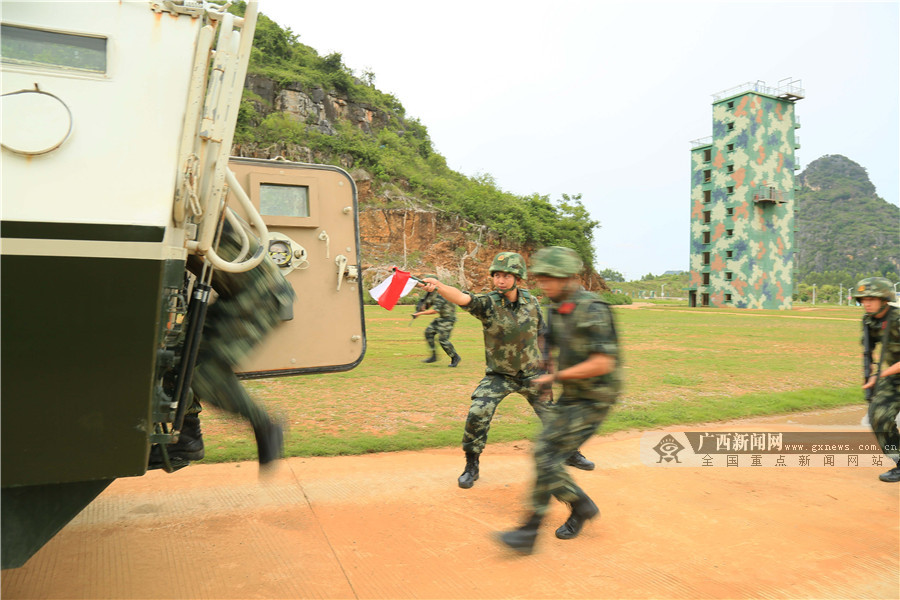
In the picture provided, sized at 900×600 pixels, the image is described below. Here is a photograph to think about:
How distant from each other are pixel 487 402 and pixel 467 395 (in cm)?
380

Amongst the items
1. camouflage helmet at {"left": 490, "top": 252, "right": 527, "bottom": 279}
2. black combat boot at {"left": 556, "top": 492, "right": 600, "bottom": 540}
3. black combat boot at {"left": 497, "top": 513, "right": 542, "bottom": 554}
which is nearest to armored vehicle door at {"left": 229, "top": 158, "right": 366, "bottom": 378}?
camouflage helmet at {"left": 490, "top": 252, "right": 527, "bottom": 279}

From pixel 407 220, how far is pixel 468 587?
35816mm

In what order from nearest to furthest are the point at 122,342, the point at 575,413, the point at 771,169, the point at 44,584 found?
1. the point at 122,342
2. the point at 44,584
3. the point at 575,413
4. the point at 771,169

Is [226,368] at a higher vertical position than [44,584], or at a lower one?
higher

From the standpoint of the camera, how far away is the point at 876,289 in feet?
16.6

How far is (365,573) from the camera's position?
10.8 feet

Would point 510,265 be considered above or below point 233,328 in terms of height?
above

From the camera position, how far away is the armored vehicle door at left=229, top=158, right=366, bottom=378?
12.8ft

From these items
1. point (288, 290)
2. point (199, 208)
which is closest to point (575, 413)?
point (288, 290)

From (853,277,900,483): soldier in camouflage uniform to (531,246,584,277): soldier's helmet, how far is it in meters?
2.93

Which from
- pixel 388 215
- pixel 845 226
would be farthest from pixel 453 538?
pixel 845 226

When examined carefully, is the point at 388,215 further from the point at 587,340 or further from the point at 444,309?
the point at 587,340

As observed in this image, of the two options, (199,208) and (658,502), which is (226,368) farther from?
(658,502)

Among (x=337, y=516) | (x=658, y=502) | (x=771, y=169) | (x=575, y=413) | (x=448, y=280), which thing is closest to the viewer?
(x=575, y=413)
